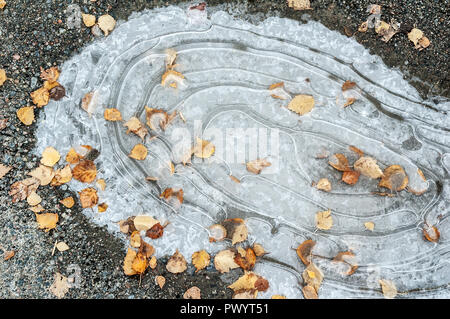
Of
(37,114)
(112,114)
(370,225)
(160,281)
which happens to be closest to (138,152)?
(112,114)

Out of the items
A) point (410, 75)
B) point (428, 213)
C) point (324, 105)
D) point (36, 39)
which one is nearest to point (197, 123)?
point (324, 105)

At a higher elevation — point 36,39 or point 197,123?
point 36,39

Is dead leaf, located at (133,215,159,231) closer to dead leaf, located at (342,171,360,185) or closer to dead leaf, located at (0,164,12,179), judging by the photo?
dead leaf, located at (0,164,12,179)

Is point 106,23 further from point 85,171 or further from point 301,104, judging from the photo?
point 301,104

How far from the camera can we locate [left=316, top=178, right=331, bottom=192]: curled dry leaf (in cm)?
216

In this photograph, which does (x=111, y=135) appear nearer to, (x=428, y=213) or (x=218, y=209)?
(x=218, y=209)

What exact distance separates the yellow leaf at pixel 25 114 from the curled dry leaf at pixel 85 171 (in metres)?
0.36

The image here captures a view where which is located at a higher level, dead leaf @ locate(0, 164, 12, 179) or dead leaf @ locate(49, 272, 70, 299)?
dead leaf @ locate(0, 164, 12, 179)

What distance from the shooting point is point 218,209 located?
7.12 ft

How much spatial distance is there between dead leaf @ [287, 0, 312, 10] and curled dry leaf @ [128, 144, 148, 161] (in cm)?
115

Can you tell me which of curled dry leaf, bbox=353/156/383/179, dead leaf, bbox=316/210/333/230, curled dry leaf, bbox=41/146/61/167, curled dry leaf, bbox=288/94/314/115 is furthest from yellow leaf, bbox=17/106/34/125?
curled dry leaf, bbox=353/156/383/179

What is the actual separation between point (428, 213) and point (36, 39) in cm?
237

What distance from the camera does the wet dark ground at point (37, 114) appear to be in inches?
82.1

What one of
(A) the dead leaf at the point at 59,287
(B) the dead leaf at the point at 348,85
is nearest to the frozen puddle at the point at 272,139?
(B) the dead leaf at the point at 348,85
